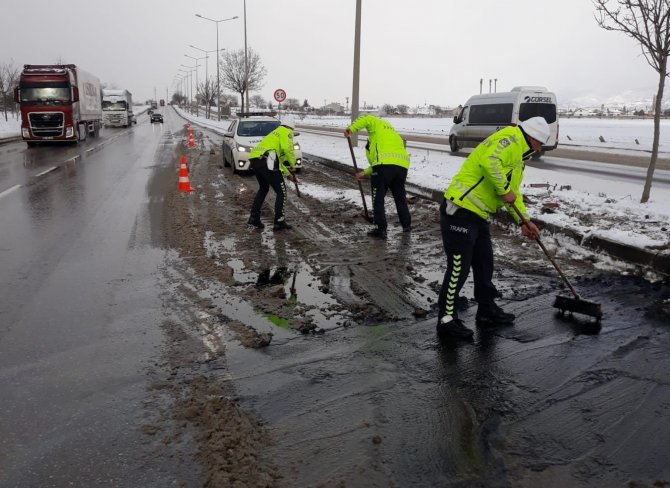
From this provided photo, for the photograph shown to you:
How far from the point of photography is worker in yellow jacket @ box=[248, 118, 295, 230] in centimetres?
822

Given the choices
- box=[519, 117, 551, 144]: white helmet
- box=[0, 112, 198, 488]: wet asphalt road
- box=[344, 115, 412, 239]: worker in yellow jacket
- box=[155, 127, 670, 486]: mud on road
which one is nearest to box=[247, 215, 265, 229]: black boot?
box=[0, 112, 198, 488]: wet asphalt road

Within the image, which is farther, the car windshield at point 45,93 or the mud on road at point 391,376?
the car windshield at point 45,93

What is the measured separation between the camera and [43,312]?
473 cm

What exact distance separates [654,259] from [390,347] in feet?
11.7

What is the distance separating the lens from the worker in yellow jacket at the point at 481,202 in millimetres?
4203

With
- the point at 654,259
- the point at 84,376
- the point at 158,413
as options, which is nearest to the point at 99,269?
the point at 84,376

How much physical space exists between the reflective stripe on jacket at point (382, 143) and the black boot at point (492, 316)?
11.8ft

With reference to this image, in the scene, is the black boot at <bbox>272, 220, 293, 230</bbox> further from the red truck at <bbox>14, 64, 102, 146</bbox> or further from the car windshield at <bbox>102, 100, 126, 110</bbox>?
the car windshield at <bbox>102, 100, 126, 110</bbox>

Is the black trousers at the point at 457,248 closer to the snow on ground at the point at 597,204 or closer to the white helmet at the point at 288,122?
the snow on ground at the point at 597,204

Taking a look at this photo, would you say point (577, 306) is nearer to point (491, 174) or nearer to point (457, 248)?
point (457, 248)

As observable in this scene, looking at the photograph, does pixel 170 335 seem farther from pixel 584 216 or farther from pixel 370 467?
pixel 584 216

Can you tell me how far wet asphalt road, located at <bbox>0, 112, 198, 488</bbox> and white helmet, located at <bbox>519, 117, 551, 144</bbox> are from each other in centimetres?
327

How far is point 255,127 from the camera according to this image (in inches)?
606

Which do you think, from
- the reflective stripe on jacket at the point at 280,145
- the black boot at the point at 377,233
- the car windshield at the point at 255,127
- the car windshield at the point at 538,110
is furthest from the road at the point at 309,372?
the car windshield at the point at 538,110
